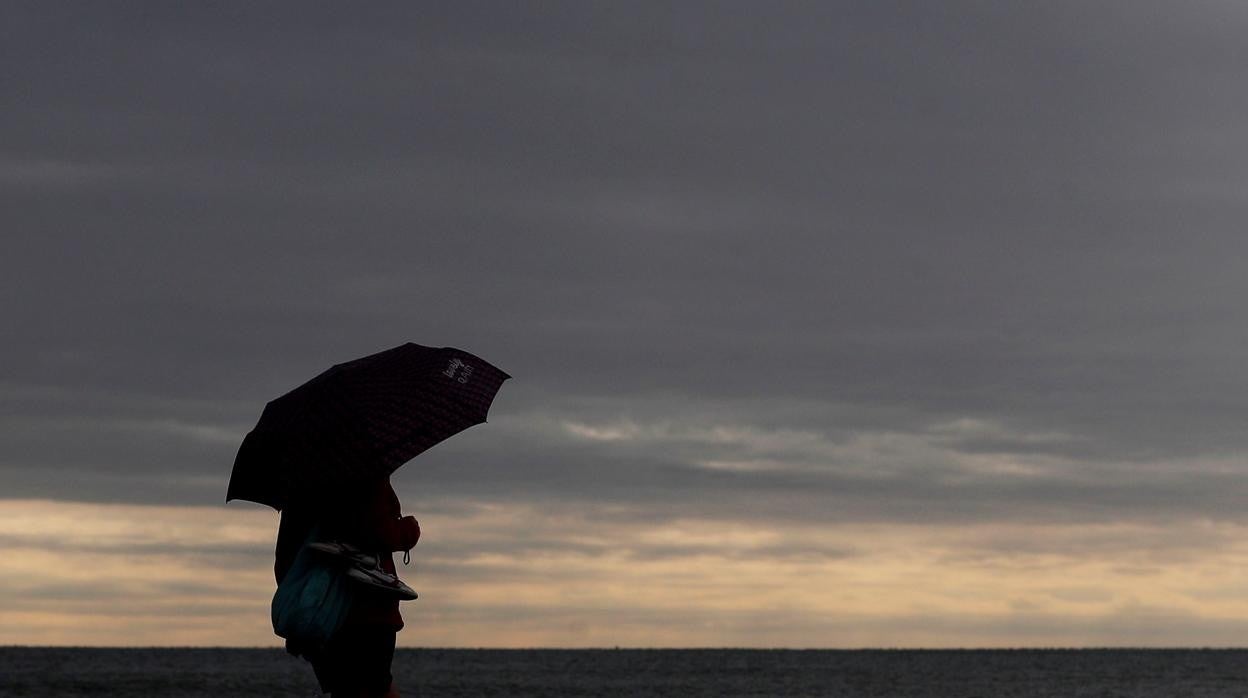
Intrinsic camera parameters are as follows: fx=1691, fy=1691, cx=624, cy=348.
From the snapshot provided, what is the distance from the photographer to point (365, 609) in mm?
8773

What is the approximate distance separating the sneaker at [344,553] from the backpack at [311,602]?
0.24 ft

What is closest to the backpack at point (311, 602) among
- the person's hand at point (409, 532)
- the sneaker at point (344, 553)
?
the sneaker at point (344, 553)

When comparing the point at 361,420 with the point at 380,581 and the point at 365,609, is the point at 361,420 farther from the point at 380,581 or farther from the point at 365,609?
the point at 365,609

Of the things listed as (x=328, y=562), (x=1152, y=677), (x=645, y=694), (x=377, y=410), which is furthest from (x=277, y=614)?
(x=1152, y=677)

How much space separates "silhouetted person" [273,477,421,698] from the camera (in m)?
8.79

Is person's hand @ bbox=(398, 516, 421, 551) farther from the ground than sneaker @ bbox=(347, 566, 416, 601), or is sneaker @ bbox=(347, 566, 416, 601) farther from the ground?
person's hand @ bbox=(398, 516, 421, 551)

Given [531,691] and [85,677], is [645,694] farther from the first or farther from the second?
[85,677]

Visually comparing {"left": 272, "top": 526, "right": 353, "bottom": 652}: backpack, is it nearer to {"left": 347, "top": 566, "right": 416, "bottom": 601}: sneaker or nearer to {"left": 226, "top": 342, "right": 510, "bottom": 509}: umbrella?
{"left": 347, "top": 566, "right": 416, "bottom": 601}: sneaker

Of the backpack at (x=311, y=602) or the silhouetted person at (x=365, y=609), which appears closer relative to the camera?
the backpack at (x=311, y=602)

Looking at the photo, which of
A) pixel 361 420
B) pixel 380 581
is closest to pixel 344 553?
pixel 380 581

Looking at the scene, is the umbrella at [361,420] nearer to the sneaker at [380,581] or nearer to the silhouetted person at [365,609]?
the silhouetted person at [365,609]

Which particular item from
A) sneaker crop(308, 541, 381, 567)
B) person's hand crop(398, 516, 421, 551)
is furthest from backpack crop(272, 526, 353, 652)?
person's hand crop(398, 516, 421, 551)

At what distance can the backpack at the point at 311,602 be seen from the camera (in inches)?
339

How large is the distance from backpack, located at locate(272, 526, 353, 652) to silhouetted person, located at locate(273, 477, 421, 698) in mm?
74
